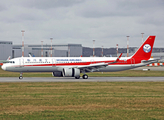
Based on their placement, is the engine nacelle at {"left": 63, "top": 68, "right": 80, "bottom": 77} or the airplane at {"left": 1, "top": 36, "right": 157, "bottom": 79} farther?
the airplane at {"left": 1, "top": 36, "right": 157, "bottom": 79}

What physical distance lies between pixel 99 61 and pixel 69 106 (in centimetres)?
3035

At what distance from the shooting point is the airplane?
42.2 metres

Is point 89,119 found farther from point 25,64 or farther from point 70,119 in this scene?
point 25,64

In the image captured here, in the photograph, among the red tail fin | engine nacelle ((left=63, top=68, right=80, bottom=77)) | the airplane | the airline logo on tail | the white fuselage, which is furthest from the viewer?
the airline logo on tail

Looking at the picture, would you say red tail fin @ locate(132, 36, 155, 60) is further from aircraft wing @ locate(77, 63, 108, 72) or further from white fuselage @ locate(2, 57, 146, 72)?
aircraft wing @ locate(77, 63, 108, 72)

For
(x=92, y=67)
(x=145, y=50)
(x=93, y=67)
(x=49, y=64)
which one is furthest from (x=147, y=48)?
(x=49, y=64)

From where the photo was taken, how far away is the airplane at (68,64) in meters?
42.2

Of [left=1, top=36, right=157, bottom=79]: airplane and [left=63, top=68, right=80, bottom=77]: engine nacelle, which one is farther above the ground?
[left=1, top=36, right=157, bottom=79]: airplane

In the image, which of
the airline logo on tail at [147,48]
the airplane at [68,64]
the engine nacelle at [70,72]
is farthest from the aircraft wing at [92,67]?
the airline logo on tail at [147,48]

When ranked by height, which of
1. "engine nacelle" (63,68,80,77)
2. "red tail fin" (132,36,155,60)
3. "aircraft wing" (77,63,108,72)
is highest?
"red tail fin" (132,36,155,60)

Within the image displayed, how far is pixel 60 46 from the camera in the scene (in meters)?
158

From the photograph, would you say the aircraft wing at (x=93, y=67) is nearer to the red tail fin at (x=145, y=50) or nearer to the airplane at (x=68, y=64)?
the airplane at (x=68, y=64)

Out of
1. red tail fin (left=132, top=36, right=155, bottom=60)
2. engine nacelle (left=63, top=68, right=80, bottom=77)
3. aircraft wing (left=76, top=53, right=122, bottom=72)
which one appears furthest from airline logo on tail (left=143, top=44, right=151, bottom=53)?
engine nacelle (left=63, top=68, right=80, bottom=77)

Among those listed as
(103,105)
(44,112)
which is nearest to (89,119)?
(44,112)
